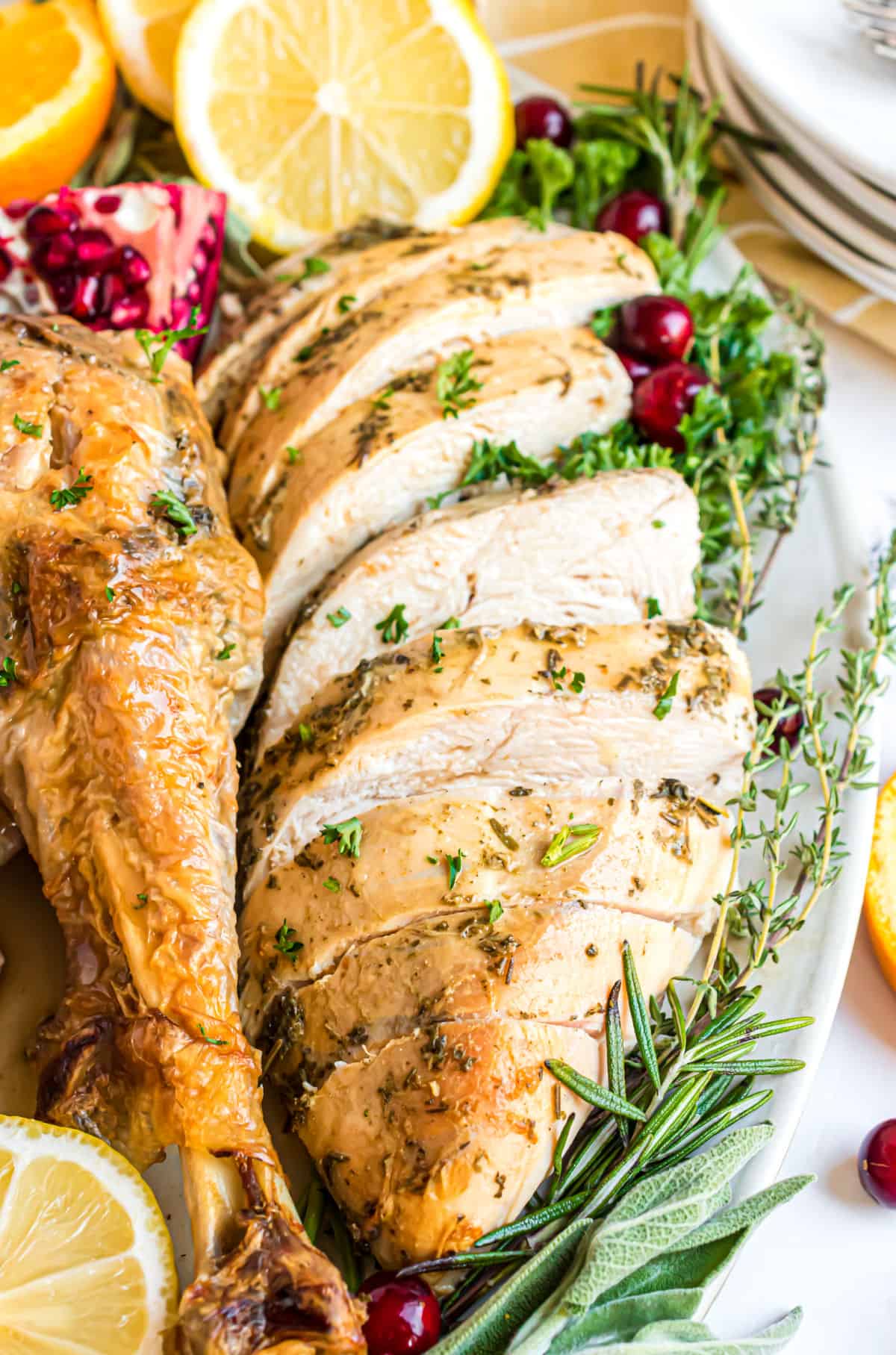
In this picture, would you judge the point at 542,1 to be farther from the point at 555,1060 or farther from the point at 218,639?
the point at 555,1060

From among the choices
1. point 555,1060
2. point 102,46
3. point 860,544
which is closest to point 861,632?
point 860,544

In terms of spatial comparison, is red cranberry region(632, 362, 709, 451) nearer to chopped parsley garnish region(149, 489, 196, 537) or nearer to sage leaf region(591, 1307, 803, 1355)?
chopped parsley garnish region(149, 489, 196, 537)

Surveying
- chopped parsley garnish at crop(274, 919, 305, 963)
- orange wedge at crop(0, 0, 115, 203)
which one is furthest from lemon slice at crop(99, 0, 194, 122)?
chopped parsley garnish at crop(274, 919, 305, 963)

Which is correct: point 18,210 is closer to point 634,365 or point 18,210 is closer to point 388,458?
point 388,458

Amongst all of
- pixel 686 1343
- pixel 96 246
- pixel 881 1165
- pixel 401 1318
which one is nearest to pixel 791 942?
pixel 881 1165

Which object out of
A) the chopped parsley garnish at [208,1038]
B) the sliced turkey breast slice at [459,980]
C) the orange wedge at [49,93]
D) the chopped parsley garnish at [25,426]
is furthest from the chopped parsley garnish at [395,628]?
the orange wedge at [49,93]

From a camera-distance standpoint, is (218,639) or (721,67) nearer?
(218,639)

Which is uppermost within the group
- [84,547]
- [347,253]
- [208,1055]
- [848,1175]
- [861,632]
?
[347,253]
